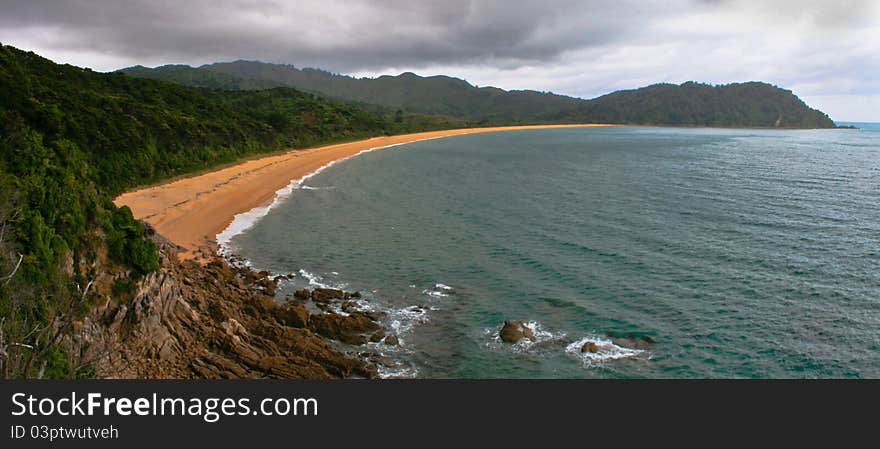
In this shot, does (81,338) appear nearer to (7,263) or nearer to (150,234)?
(7,263)

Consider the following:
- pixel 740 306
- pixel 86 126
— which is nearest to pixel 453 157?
pixel 86 126

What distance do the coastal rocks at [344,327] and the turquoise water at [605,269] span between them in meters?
0.95

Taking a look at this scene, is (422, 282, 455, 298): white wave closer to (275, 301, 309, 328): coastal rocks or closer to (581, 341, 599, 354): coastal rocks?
(275, 301, 309, 328): coastal rocks

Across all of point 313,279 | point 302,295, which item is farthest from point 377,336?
point 313,279

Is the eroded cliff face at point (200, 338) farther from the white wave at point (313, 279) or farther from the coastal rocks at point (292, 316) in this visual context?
the white wave at point (313, 279)

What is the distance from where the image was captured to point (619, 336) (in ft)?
67.3

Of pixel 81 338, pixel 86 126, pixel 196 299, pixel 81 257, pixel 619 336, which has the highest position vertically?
pixel 86 126

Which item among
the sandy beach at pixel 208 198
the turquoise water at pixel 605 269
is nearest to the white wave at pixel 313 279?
the turquoise water at pixel 605 269

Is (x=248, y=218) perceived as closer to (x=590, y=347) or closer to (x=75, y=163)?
(x=75, y=163)

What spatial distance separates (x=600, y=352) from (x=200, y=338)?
13.0m

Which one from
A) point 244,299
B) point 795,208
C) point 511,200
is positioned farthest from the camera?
point 511,200

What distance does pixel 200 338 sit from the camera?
16.9 meters

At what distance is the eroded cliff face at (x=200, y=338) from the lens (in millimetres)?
14531

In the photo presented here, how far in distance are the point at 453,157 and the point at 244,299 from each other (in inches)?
2920
